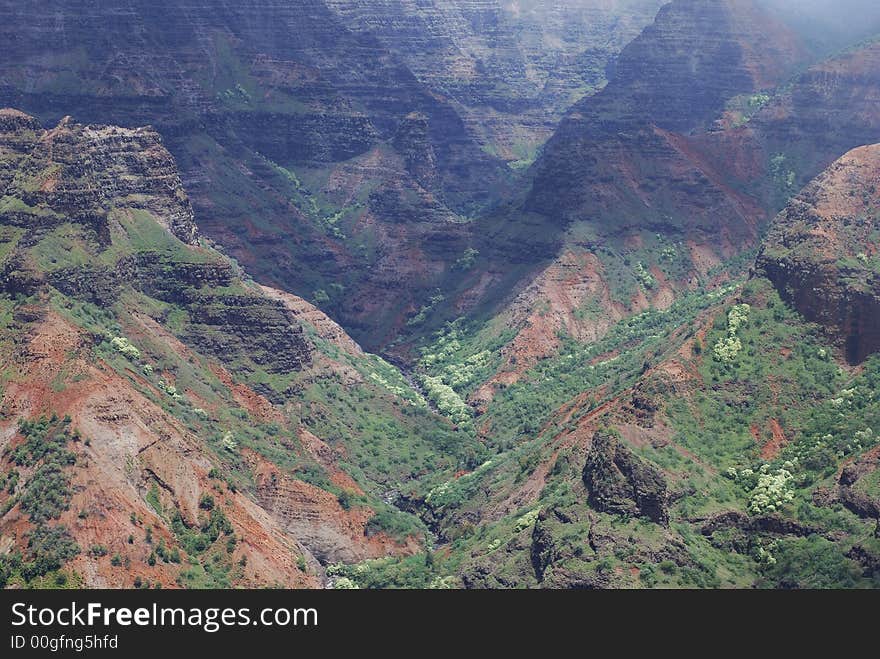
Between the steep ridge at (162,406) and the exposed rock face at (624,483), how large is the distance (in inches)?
970

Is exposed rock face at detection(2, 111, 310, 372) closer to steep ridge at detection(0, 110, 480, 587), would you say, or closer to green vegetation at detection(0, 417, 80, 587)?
steep ridge at detection(0, 110, 480, 587)

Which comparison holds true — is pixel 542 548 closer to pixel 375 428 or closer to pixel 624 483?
pixel 624 483

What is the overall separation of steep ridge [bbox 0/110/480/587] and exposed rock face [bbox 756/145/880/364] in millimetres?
35909

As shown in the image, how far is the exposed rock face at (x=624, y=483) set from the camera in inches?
4948

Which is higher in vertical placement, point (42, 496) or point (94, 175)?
point (42, 496)

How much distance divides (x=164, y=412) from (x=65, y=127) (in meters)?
37.1

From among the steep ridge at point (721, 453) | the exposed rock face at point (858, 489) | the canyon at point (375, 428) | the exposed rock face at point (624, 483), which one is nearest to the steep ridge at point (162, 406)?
the canyon at point (375, 428)

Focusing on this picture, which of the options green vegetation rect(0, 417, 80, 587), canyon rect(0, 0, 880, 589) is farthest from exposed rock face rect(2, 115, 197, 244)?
green vegetation rect(0, 417, 80, 587)

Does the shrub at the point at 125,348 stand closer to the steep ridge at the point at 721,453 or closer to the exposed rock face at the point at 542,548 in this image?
the steep ridge at the point at 721,453

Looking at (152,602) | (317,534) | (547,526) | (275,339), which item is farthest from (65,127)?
(152,602)

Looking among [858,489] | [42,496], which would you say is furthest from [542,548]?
[42,496]

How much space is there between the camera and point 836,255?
156 m

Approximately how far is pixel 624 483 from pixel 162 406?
39870 millimetres

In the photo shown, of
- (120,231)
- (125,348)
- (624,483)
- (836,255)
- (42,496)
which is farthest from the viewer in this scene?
(120,231)
